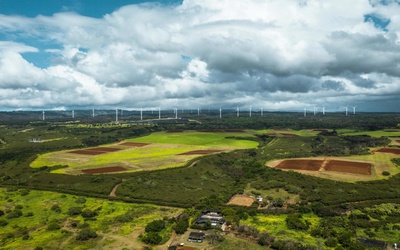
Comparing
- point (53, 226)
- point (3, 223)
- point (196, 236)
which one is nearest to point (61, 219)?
point (53, 226)

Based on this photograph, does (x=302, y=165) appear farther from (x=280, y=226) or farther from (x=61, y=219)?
(x=61, y=219)

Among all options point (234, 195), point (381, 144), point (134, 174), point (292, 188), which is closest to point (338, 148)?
point (381, 144)

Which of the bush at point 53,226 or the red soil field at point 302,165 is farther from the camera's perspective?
the red soil field at point 302,165

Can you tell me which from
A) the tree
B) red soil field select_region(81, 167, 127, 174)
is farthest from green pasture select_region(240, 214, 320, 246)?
red soil field select_region(81, 167, 127, 174)

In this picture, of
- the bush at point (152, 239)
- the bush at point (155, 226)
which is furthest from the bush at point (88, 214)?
the bush at point (152, 239)

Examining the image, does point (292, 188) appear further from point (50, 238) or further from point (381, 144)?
point (381, 144)

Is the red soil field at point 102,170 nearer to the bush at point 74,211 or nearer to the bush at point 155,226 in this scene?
the bush at point 74,211

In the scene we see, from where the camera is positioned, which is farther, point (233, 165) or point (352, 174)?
point (233, 165)

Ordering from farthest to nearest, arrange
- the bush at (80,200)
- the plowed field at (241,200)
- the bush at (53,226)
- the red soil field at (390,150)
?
the red soil field at (390,150), the bush at (80,200), the plowed field at (241,200), the bush at (53,226)
